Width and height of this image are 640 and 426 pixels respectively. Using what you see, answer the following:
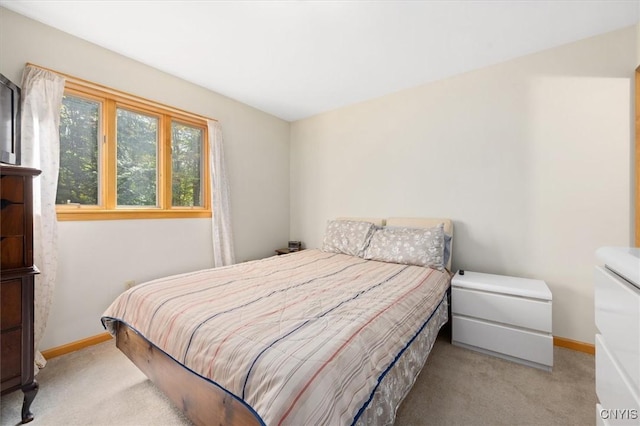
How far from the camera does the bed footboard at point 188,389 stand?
0.95 meters

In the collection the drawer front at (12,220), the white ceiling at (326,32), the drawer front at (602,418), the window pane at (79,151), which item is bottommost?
the drawer front at (602,418)

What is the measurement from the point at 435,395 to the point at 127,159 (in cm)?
318

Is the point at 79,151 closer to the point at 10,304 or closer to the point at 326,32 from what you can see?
the point at 10,304

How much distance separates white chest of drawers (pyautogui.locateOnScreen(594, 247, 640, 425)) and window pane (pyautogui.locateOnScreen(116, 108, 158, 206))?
3164mm

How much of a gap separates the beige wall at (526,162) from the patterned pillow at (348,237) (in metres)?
0.38

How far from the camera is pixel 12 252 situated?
1283 millimetres

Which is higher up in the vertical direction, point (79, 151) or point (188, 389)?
point (79, 151)

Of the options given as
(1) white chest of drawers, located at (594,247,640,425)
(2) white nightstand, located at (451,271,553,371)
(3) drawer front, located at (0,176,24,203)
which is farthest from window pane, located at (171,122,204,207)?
(1) white chest of drawers, located at (594,247,640,425)

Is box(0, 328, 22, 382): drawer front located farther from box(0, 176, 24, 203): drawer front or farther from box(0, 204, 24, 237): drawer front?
box(0, 176, 24, 203): drawer front

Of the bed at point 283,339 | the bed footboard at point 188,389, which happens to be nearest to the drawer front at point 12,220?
the bed at point 283,339

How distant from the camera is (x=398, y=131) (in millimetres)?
3012

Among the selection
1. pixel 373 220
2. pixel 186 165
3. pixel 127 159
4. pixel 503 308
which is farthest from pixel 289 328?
pixel 186 165

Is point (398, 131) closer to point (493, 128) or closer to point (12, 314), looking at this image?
point (493, 128)

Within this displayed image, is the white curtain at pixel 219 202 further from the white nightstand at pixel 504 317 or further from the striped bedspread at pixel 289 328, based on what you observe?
the white nightstand at pixel 504 317
